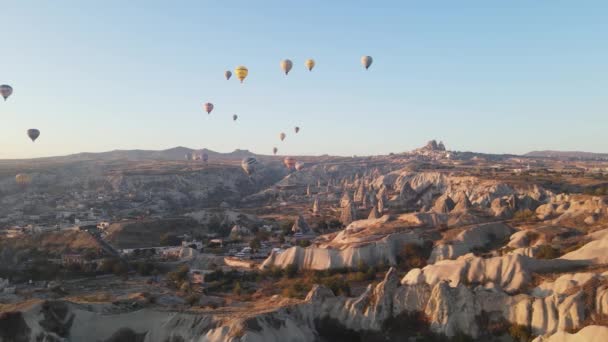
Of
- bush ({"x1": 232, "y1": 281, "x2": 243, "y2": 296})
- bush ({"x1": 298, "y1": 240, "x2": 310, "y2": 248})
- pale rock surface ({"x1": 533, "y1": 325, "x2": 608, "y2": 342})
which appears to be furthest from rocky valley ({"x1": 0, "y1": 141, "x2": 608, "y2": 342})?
bush ({"x1": 298, "y1": 240, "x2": 310, "y2": 248})

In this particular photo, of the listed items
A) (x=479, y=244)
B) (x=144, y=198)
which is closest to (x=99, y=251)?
(x=479, y=244)

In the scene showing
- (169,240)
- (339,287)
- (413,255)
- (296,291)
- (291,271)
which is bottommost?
(169,240)

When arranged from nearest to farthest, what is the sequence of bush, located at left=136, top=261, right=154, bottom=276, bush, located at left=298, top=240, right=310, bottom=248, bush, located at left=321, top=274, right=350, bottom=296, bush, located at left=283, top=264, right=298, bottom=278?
bush, located at left=321, top=274, right=350, bottom=296
bush, located at left=283, top=264, right=298, bottom=278
bush, located at left=136, top=261, right=154, bottom=276
bush, located at left=298, top=240, right=310, bottom=248

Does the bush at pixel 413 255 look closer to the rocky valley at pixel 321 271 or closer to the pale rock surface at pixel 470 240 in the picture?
the rocky valley at pixel 321 271

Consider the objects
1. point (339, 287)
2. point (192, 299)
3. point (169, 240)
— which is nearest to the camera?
point (192, 299)

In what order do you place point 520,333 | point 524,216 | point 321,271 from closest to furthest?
point 520,333 < point 321,271 < point 524,216

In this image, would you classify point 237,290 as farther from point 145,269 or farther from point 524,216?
point 524,216

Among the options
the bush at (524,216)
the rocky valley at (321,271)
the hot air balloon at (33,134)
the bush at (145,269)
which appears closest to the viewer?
the rocky valley at (321,271)

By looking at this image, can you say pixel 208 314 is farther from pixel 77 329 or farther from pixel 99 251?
pixel 99 251

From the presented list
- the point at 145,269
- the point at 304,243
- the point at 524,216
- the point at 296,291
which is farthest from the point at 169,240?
the point at 524,216

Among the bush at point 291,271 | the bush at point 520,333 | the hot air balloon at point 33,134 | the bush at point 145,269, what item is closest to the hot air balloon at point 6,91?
the hot air balloon at point 33,134

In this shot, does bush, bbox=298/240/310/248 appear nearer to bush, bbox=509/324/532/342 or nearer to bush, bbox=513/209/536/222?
bush, bbox=513/209/536/222
